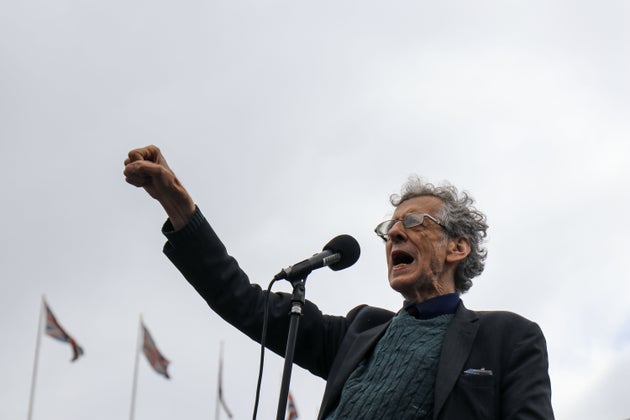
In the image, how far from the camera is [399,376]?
4.59 meters

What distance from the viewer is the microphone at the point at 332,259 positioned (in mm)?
4496

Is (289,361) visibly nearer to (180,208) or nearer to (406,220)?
(180,208)

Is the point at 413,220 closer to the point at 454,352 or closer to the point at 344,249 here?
the point at 344,249

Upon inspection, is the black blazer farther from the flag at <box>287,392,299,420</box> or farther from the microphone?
the flag at <box>287,392,299,420</box>

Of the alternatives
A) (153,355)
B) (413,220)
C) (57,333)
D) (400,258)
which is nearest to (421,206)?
(413,220)

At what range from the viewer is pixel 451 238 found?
5.45 metres

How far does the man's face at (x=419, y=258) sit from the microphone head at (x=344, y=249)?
0.46 metres

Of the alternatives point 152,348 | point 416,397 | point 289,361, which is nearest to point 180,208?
point 289,361

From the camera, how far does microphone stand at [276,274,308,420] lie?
4.14 metres

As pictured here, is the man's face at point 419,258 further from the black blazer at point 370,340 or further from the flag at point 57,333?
the flag at point 57,333

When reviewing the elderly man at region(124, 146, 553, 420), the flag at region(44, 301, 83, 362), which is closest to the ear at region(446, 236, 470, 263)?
the elderly man at region(124, 146, 553, 420)

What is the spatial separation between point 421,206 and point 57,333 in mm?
21489

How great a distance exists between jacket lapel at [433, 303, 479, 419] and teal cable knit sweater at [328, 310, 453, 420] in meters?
0.05

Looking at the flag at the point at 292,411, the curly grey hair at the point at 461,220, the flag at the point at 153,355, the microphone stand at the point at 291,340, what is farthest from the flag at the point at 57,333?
the microphone stand at the point at 291,340
